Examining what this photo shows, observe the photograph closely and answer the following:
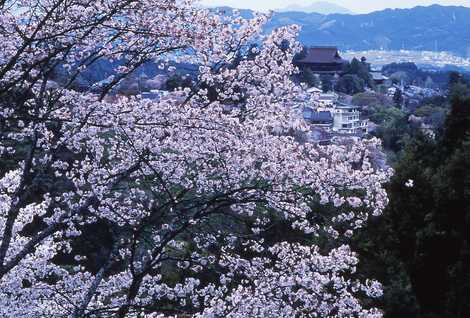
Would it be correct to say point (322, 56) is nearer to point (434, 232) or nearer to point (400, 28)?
point (434, 232)

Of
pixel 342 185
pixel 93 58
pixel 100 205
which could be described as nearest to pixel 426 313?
pixel 342 185

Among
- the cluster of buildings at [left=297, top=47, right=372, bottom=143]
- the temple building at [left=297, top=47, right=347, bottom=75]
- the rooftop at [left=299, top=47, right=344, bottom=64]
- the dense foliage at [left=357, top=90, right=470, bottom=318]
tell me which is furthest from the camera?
the rooftop at [left=299, top=47, right=344, bottom=64]

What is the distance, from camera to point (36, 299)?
6211mm

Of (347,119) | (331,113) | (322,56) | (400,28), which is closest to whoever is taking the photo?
→ (331,113)

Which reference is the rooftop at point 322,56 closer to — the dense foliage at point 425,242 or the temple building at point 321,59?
Answer: the temple building at point 321,59

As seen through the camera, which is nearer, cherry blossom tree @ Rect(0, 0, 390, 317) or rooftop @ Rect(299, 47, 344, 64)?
cherry blossom tree @ Rect(0, 0, 390, 317)

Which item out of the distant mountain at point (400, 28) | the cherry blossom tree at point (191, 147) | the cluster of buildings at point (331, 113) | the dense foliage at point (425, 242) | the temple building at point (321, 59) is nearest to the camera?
the cherry blossom tree at point (191, 147)

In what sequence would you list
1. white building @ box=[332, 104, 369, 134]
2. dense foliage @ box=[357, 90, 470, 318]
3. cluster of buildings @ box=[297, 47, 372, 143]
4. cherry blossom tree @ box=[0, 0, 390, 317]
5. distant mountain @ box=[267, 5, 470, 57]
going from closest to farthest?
cherry blossom tree @ box=[0, 0, 390, 317] → dense foliage @ box=[357, 90, 470, 318] → cluster of buildings @ box=[297, 47, 372, 143] → white building @ box=[332, 104, 369, 134] → distant mountain @ box=[267, 5, 470, 57]

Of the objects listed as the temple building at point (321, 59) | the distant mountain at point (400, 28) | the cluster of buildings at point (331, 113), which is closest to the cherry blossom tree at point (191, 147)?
the cluster of buildings at point (331, 113)

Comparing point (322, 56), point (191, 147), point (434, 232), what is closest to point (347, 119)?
point (322, 56)

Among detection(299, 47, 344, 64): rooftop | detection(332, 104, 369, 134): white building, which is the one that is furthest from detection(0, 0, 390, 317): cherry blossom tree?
detection(299, 47, 344, 64): rooftop

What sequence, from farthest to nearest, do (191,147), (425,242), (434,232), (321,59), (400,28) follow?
(400,28), (321,59), (425,242), (434,232), (191,147)

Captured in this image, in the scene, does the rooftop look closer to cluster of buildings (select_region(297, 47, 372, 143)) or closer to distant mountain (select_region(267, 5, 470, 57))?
cluster of buildings (select_region(297, 47, 372, 143))

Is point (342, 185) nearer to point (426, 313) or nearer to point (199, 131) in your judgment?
point (199, 131)
